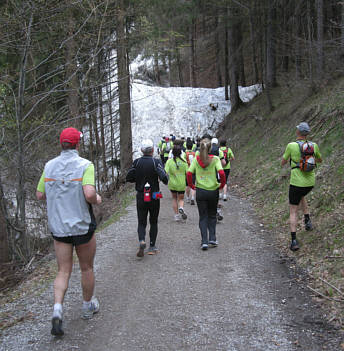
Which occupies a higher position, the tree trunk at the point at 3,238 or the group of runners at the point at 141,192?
the group of runners at the point at 141,192

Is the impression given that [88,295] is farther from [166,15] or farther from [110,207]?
[166,15]

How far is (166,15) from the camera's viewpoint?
3016 cm

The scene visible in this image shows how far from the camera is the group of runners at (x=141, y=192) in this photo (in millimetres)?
4191

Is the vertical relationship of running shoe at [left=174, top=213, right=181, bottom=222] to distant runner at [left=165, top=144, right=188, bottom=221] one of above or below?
below

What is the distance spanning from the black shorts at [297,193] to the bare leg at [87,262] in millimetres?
4085

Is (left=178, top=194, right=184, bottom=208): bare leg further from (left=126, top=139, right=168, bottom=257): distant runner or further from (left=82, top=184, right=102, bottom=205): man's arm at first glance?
(left=82, top=184, right=102, bottom=205): man's arm

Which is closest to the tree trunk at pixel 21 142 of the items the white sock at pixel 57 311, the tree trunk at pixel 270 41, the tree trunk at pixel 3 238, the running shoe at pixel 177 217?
the tree trunk at pixel 3 238

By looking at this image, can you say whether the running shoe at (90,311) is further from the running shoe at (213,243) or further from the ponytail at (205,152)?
the ponytail at (205,152)

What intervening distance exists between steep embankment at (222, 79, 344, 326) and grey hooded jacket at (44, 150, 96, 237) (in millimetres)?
3013

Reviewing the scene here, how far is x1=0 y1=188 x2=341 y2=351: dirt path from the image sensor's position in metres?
4.03

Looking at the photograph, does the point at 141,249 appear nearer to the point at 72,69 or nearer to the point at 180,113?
the point at 72,69

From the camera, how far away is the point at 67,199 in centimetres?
420

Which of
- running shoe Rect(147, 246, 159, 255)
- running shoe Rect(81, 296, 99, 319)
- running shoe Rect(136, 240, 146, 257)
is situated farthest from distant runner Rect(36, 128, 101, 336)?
running shoe Rect(147, 246, 159, 255)

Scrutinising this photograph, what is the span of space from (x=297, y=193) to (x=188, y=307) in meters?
3.23
